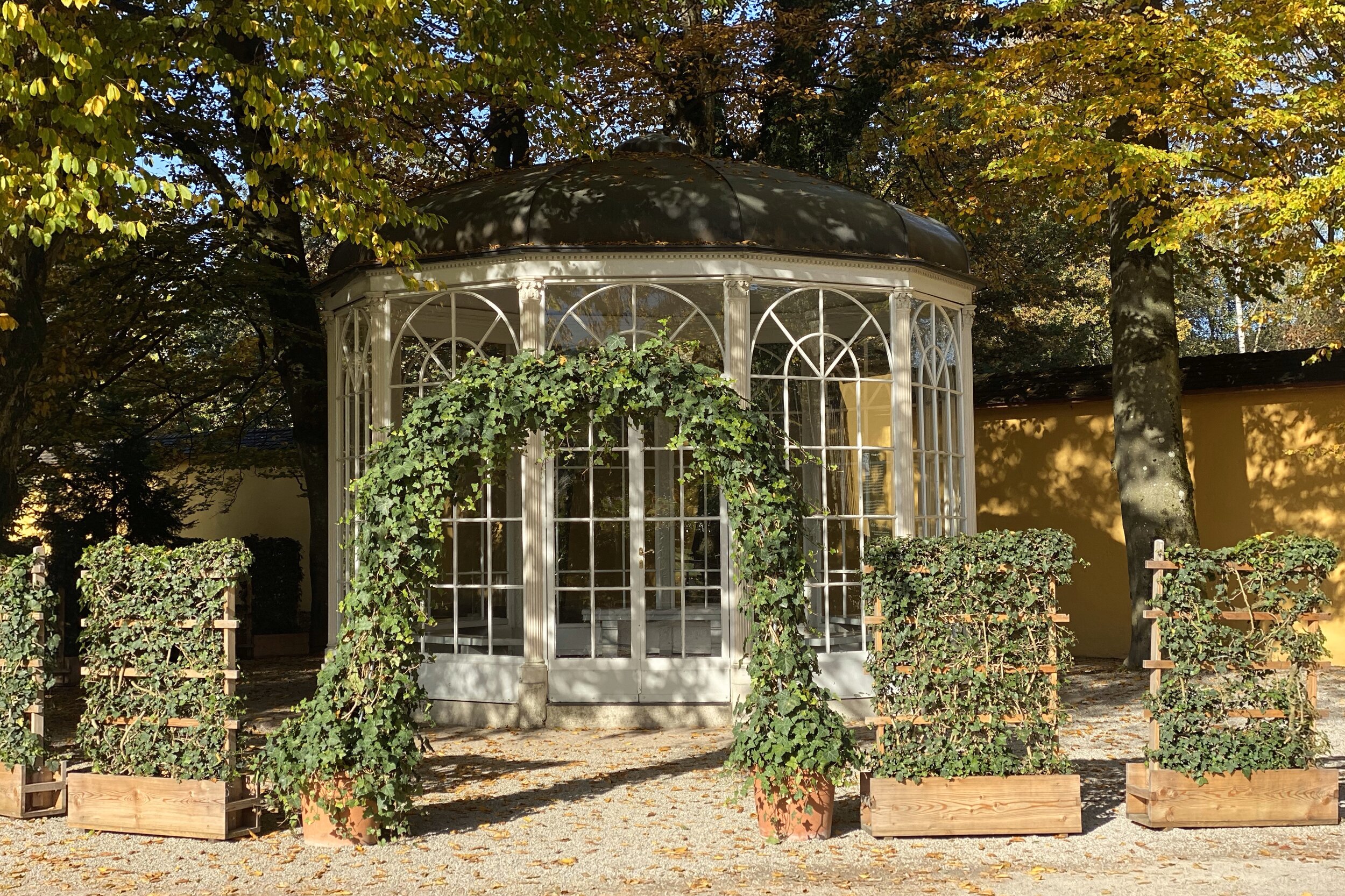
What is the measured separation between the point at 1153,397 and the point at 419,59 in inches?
277

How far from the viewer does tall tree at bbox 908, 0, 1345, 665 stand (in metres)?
9.53

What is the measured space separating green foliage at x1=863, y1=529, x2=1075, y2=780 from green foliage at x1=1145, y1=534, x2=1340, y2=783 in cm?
52

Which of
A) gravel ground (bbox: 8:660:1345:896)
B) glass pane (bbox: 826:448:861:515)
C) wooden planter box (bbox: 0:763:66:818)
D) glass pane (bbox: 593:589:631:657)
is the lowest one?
gravel ground (bbox: 8:660:1345:896)

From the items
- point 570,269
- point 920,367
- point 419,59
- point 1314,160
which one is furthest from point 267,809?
point 1314,160

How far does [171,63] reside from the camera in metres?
8.12

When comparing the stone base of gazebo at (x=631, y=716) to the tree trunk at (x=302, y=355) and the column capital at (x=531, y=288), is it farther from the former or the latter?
the tree trunk at (x=302, y=355)

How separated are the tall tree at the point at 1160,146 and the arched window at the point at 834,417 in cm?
197

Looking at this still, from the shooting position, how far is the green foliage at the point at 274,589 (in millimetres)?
15656

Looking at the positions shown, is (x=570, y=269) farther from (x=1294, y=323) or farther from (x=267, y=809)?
(x=1294, y=323)

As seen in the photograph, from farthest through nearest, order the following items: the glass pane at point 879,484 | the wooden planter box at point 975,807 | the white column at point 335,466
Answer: the white column at point 335,466
the glass pane at point 879,484
the wooden planter box at point 975,807

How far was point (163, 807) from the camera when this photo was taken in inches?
242

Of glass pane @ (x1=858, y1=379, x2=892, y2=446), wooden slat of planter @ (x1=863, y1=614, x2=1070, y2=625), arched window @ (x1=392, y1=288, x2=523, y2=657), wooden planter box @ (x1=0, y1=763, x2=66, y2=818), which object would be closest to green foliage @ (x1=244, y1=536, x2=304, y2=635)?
arched window @ (x1=392, y1=288, x2=523, y2=657)

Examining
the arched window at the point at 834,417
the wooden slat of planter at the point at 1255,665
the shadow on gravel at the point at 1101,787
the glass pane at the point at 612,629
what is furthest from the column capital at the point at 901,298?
the wooden slat of planter at the point at 1255,665

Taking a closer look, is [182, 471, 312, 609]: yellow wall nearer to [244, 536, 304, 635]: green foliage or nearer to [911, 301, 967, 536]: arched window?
[244, 536, 304, 635]: green foliage
